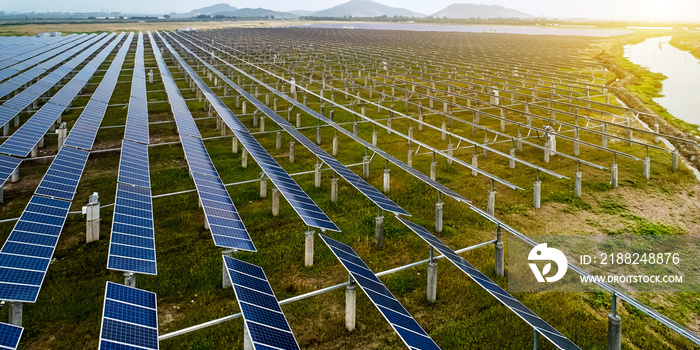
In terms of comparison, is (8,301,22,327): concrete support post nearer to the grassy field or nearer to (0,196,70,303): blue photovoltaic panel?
(0,196,70,303): blue photovoltaic panel

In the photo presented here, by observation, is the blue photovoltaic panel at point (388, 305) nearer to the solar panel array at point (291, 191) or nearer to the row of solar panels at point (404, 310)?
the row of solar panels at point (404, 310)

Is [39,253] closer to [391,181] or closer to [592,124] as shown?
[391,181]

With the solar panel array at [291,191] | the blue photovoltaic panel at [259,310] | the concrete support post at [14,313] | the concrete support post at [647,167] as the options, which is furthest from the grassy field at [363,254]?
the blue photovoltaic panel at [259,310]

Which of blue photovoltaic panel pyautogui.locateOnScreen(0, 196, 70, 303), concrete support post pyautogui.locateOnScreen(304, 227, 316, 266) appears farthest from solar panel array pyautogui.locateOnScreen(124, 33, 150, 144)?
concrete support post pyautogui.locateOnScreen(304, 227, 316, 266)

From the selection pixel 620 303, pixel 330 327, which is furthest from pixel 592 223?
pixel 330 327

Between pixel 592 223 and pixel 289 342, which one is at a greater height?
pixel 289 342

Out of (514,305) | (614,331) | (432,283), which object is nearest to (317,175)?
(432,283)

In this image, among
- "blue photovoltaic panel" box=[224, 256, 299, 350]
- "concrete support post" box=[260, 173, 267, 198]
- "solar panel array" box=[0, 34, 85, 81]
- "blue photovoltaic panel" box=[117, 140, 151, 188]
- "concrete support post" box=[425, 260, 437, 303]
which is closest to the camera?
"blue photovoltaic panel" box=[224, 256, 299, 350]
